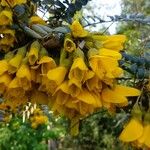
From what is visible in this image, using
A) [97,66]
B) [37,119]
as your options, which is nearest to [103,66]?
[97,66]

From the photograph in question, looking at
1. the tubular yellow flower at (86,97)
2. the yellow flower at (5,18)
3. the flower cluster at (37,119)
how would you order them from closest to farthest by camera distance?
the tubular yellow flower at (86,97) → the yellow flower at (5,18) → the flower cluster at (37,119)

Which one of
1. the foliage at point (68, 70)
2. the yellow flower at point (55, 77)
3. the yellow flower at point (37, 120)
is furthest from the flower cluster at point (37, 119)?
the yellow flower at point (55, 77)

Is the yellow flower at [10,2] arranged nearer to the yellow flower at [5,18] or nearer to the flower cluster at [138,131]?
the yellow flower at [5,18]

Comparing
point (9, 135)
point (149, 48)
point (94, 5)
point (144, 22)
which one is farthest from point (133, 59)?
point (94, 5)

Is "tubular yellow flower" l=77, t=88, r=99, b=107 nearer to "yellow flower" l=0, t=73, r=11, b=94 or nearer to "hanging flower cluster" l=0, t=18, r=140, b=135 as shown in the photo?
"hanging flower cluster" l=0, t=18, r=140, b=135

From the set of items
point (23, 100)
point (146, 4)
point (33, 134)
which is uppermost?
point (146, 4)

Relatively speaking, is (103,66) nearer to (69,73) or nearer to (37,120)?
(69,73)

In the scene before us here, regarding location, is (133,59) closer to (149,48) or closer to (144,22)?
(149,48)
